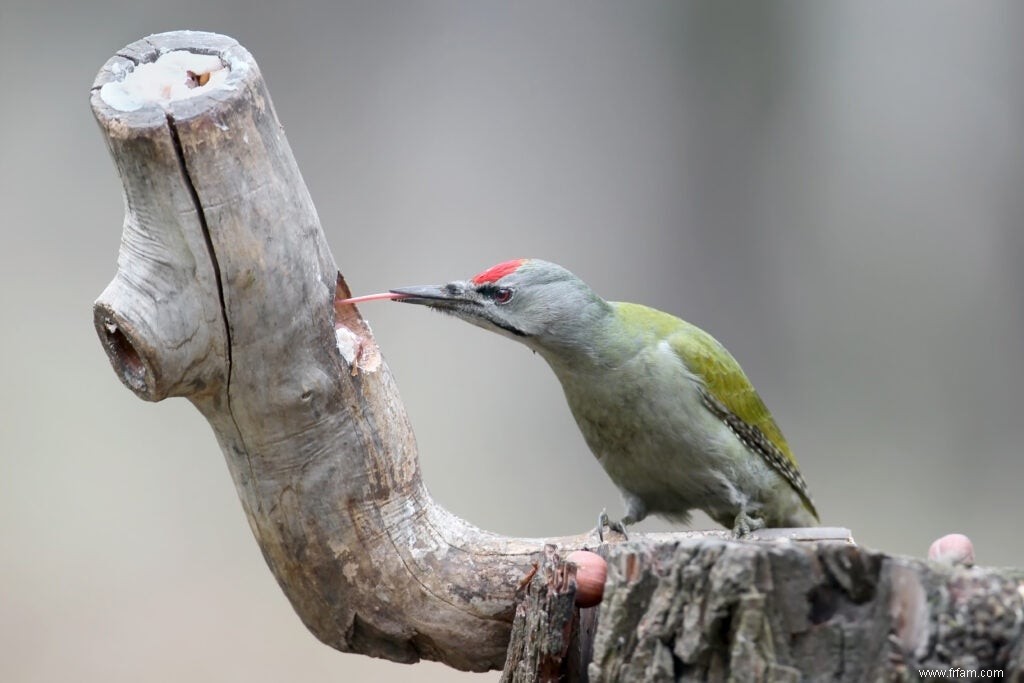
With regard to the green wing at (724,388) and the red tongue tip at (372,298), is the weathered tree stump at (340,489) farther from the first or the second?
the green wing at (724,388)

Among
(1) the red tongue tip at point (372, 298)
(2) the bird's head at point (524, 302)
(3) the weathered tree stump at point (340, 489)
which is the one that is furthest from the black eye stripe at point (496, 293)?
(3) the weathered tree stump at point (340, 489)

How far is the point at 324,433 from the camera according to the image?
2.98 m

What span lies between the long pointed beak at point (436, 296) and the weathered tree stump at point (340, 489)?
0.40m

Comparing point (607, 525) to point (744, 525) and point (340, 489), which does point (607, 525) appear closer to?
point (744, 525)

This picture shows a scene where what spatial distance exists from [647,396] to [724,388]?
36cm

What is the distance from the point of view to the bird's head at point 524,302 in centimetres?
359

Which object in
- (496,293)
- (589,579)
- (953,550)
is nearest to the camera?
(589,579)

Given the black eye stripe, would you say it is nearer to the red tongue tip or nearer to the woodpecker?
the woodpecker

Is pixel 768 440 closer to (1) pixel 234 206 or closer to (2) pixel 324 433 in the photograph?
(2) pixel 324 433

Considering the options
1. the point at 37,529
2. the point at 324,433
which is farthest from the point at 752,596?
the point at 37,529

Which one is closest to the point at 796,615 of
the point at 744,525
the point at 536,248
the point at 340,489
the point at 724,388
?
the point at 340,489

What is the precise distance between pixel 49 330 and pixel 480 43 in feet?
9.20

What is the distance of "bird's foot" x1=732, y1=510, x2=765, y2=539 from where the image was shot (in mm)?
3922

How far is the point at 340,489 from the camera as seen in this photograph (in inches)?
119
